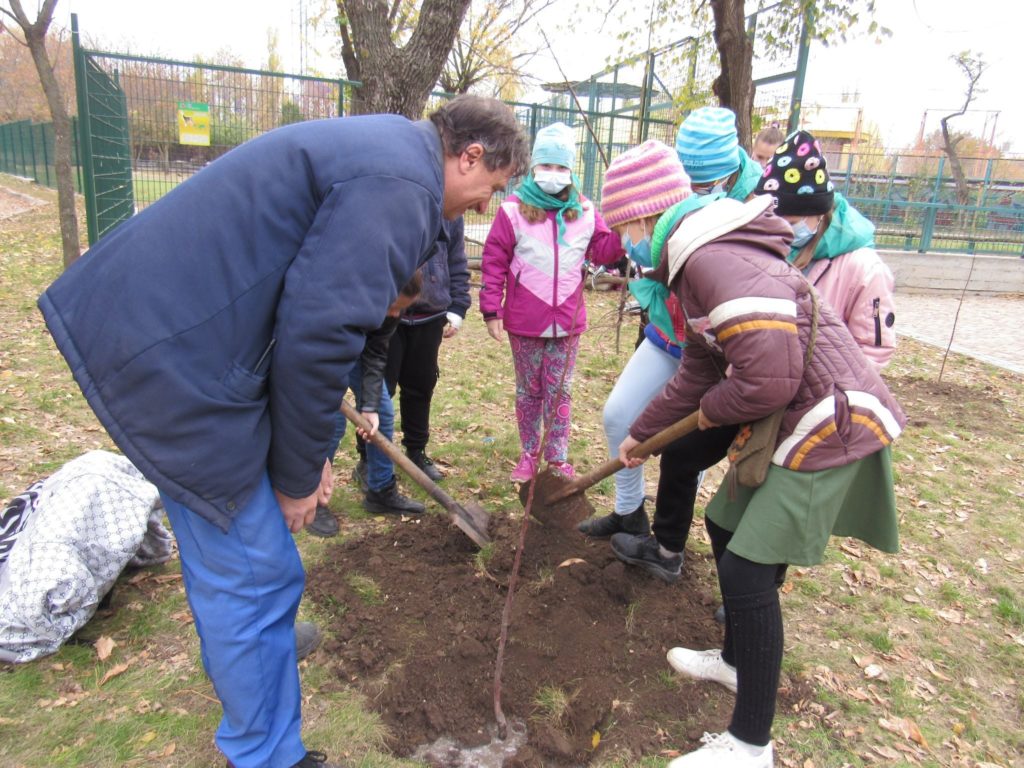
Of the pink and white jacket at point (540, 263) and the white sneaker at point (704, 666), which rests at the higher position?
the pink and white jacket at point (540, 263)

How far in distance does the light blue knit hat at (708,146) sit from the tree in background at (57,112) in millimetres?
7272

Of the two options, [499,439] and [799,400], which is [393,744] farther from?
[499,439]

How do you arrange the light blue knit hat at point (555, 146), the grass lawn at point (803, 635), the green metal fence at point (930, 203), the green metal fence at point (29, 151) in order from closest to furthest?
the grass lawn at point (803, 635) < the light blue knit hat at point (555, 146) < the green metal fence at point (930, 203) < the green metal fence at point (29, 151)

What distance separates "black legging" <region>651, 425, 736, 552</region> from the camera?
7.97 feet

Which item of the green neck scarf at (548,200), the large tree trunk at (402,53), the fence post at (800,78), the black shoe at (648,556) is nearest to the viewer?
the black shoe at (648,556)

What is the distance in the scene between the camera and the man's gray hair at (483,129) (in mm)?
1729

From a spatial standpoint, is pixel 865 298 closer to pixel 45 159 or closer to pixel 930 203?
pixel 930 203

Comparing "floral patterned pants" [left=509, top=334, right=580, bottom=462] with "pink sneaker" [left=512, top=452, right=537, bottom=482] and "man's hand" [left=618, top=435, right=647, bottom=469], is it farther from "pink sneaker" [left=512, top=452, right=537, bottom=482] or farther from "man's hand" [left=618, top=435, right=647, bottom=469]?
"man's hand" [left=618, top=435, right=647, bottom=469]

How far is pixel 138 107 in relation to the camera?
27.2 ft

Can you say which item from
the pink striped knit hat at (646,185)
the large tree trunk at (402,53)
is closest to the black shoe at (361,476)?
the pink striped knit hat at (646,185)

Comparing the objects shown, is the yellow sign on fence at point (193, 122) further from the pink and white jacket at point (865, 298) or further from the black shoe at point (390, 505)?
the pink and white jacket at point (865, 298)

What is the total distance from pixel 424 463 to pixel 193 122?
6562mm

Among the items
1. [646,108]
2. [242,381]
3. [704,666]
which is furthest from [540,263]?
[646,108]

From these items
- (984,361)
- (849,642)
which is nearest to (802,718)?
(849,642)
